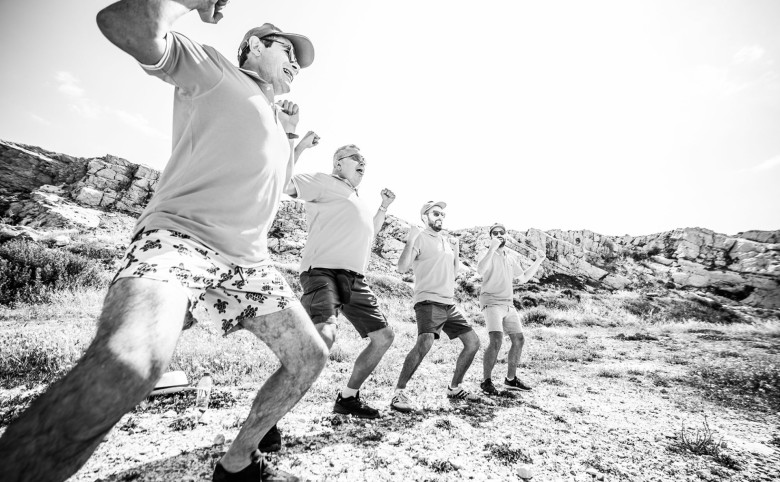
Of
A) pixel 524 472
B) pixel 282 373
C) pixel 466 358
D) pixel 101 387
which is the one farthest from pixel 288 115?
pixel 466 358

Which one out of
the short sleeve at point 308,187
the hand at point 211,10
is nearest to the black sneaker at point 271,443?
the short sleeve at point 308,187

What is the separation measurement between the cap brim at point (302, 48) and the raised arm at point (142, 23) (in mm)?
983

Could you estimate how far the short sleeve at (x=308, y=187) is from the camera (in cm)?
346

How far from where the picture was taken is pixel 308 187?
11.5 feet

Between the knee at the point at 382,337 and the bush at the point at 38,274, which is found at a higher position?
the knee at the point at 382,337

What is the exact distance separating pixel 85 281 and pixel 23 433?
501 inches

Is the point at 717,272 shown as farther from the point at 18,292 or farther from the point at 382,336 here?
the point at 18,292

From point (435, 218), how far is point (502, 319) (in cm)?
200

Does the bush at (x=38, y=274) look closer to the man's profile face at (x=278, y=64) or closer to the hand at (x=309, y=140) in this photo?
the hand at (x=309, y=140)

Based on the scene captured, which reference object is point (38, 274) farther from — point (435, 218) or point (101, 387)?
point (101, 387)

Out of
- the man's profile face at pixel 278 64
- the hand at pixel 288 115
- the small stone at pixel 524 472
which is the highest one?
the man's profile face at pixel 278 64

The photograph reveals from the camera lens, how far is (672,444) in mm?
→ 3135

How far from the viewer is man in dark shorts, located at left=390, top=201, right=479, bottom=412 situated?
4141 mm

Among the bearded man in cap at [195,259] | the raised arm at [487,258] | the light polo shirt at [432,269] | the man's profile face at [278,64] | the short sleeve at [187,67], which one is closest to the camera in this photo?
the bearded man in cap at [195,259]
